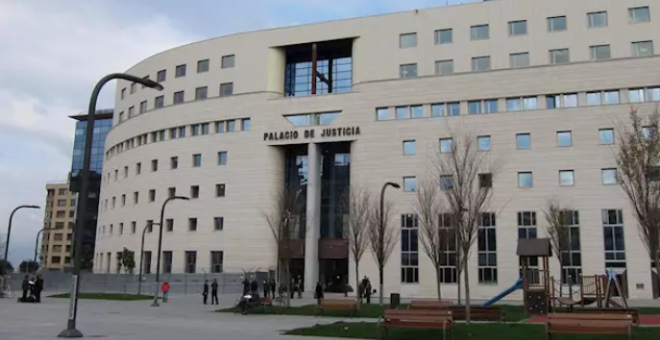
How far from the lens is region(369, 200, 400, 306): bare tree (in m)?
32.5

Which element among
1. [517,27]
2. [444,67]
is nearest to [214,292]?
[444,67]

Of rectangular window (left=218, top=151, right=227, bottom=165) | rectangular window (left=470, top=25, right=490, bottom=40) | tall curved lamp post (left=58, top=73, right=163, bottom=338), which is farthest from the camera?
rectangular window (left=218, top=151, right=227, bottom=165)

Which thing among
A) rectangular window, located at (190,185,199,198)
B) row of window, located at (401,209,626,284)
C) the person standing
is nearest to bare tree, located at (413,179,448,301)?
row of window, located at (401,209,626,284)

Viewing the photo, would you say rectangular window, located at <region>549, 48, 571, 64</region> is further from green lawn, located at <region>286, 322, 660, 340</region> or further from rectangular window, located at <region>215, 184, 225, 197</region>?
green lawn, located at <region>286, 322, 660, 340</region>

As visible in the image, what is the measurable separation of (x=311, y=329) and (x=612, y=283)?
14502mm

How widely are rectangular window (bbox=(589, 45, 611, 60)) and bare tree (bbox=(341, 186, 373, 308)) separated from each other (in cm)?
2085

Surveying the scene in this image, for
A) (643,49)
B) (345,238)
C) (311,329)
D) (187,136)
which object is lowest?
(311,329)

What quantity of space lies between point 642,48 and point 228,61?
36539mm

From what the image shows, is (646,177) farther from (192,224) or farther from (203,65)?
(203,65)

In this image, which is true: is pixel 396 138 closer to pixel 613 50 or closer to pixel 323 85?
pixel 323 85

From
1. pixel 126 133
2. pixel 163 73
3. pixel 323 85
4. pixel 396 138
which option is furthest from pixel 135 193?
pixel 396 138

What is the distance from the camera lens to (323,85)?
2260 inches

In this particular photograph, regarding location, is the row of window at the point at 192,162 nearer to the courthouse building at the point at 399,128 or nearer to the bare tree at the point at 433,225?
the courthouse building at the point at 399,128

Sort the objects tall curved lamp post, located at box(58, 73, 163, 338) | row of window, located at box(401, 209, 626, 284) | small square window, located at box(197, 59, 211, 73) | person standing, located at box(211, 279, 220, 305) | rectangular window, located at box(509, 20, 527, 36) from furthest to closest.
A: small square window, located at box(197, 59, 211, 73)
rectangular window, located at box(509, 20, 527, 36)
row of window, located at box(401, 209, 626, 284)
person standing, located at box(211, 279, 220, 305)
tall curved lamp post, located at box(58, 73, 163, 338)
